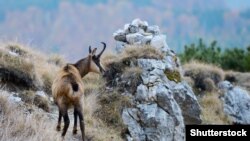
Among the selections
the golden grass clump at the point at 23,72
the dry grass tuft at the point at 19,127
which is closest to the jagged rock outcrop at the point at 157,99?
the golden grass clump at the point at 23,72

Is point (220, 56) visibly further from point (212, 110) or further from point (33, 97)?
point (33, 97)

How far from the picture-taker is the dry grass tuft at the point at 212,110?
1808 centimetres

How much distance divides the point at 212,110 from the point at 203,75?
2.25 meters

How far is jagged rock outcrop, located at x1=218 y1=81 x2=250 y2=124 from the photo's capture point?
1931cm

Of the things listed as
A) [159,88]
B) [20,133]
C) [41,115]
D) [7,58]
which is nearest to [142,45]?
[159,88]

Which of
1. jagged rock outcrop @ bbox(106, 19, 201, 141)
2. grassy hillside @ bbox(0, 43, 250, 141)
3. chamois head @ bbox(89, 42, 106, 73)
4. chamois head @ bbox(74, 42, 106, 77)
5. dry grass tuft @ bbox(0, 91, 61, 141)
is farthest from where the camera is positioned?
jagged rock outcrop @ bbox(106, 19, 201, 141)

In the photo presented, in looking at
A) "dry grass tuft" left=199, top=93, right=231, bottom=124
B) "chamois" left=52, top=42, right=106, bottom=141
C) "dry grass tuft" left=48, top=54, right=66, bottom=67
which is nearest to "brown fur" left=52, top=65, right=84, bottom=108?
"chamois" left=52, top=42, right=106, bottom=141

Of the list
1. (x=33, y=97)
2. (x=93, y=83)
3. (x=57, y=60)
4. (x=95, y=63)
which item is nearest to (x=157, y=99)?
(x=93, y=83)

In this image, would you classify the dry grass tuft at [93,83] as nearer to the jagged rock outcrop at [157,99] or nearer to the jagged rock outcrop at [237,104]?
the jagged rock outcrop at [157,99]

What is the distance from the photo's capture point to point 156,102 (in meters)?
14.2

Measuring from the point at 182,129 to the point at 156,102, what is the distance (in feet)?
3.16

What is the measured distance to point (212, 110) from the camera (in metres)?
18.8

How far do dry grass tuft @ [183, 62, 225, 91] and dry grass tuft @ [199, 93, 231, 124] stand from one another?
59 centimetres

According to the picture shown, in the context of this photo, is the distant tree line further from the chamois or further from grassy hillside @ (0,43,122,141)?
the chamois
